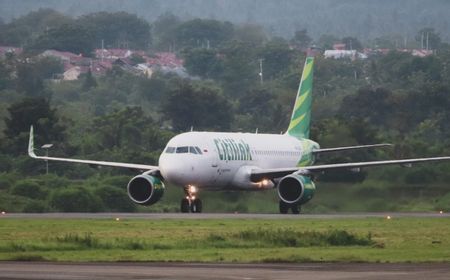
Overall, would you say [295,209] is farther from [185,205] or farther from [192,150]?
[192,150]

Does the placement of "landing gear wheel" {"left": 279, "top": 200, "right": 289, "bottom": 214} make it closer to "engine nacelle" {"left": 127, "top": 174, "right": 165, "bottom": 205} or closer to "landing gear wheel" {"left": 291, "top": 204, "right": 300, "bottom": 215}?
"landing gear wheel" {"left": 291, "top": 204, "right": 300, "bottom": 215}

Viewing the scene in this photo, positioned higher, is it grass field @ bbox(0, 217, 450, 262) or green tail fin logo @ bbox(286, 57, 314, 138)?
green tail fin logo @ bbox(286, 57, 314, 138)

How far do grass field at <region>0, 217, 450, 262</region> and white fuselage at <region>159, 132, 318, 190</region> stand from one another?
33.5 feet

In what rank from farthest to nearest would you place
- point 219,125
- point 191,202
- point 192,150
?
point 219,125, point 191,202, point 192,150

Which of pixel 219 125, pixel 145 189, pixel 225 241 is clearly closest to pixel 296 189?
pixel 145 189

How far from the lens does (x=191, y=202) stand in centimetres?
6519

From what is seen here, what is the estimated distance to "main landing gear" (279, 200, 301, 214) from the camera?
6575cm

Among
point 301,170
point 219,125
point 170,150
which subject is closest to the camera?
point 170,150

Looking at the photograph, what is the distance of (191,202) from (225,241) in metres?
21.2

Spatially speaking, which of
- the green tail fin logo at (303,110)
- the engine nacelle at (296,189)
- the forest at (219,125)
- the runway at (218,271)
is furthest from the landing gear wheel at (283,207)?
the runway at (218,271)

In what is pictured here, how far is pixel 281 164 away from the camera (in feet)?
A: 238

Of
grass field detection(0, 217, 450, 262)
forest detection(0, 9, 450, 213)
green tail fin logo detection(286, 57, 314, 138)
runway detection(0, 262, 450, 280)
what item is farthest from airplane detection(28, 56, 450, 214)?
runway detection(0, 262, 450, 280)

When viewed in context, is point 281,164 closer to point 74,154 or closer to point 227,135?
point 227,135

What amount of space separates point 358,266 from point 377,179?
33.0 metres
